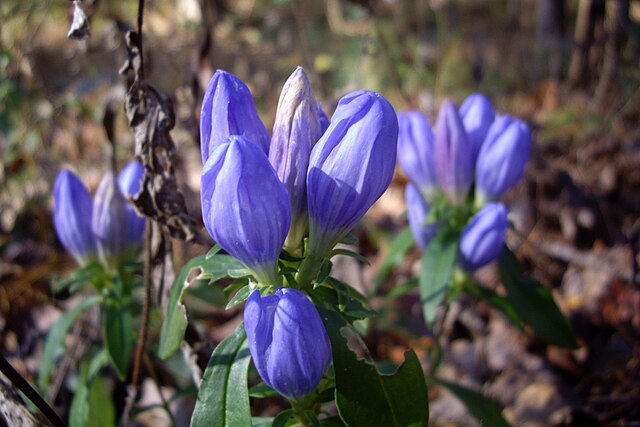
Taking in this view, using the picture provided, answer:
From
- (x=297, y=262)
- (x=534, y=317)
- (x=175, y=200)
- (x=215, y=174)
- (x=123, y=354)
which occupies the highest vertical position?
(x=215, y=174)

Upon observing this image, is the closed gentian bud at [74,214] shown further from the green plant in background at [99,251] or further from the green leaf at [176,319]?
the green leaf at [176,319]

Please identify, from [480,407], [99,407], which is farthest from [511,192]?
[99,407]

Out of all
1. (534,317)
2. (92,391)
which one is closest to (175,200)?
(92,391)

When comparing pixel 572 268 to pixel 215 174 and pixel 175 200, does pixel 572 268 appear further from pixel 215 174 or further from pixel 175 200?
pixel 215 174

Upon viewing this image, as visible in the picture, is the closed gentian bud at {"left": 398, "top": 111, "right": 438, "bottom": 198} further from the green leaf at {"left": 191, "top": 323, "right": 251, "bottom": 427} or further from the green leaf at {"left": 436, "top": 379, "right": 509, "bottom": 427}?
the green leaf at {"left": 191, "top": 323, "right": 251, "bottom": 427}

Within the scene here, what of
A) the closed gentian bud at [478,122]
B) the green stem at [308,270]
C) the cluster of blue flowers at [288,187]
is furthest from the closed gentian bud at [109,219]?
the closed gentian bud at [478,122]

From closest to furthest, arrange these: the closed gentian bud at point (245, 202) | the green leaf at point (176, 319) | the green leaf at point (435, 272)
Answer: the closed gentian bud at point (245, 202) → the green leaf at point (176, 319) → the green leaf at point (435, 272)

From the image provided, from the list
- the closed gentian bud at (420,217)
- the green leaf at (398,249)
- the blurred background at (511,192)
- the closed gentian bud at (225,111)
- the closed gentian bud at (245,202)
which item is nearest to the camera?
the closed gentian bud at (245,202)
